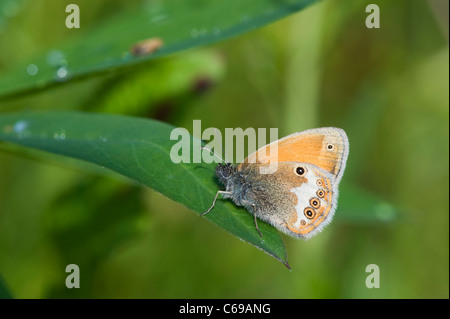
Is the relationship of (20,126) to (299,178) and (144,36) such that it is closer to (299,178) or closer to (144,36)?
(144,36)

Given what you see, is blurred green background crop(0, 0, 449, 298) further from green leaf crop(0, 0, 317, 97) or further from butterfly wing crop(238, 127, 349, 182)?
butterfly wing crop(238, 127, 349, 182)

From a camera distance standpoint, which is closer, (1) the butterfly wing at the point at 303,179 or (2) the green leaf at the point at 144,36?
(2) the green leaf at the point at 144,36

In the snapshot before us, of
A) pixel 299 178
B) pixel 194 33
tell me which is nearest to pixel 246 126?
pixel 299 178

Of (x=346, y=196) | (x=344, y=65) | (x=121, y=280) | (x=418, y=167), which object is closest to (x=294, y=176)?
(x=346, y=196)

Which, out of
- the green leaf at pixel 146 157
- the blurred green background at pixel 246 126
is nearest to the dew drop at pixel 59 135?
the green leaf at pixel 146 157

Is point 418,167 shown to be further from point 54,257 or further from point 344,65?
point 54,257

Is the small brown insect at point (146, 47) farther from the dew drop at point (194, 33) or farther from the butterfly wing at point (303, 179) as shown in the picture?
the butterfly wing at point (303, 179)
